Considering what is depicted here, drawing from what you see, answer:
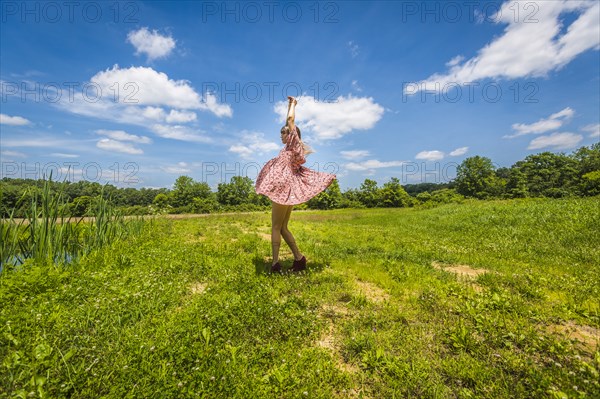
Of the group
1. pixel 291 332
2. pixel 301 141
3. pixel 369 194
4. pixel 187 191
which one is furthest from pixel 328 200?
pixel 291 332

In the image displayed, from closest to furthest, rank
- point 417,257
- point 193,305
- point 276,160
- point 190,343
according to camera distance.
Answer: point 190,343 → point 193,305 → point 276,160 → point 417,257

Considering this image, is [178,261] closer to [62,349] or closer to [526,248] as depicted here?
[62,349]

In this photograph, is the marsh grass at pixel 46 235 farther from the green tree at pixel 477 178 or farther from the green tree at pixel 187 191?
the green tree at pixel 477 178

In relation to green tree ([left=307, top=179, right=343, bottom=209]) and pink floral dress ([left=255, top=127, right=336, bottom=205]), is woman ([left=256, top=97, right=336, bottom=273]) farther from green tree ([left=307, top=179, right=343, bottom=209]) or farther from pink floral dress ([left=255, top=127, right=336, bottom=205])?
green tree ([left=307, top=179, right=343, bottom=209])

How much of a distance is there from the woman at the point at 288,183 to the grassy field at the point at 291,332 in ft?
2.21

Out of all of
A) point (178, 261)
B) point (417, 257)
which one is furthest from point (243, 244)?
point (417, 257)

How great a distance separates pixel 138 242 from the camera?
7367 mm

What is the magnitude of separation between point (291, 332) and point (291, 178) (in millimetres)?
2920

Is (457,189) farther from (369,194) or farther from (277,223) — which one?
(277,223)

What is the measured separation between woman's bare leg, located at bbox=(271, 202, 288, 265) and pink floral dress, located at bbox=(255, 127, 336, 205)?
0.21 metres

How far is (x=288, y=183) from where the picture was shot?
512cm

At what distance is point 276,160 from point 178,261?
295 centimetres

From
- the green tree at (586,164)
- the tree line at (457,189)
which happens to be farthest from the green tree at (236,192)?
the green tree at (586,164)

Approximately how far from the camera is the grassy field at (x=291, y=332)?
2139 mm
